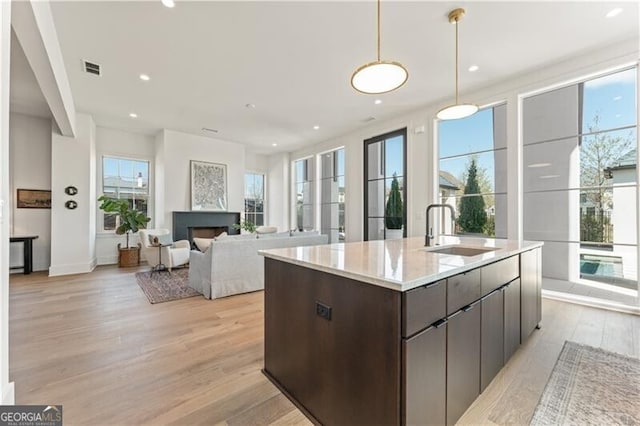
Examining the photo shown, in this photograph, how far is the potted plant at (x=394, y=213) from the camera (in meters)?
5.66

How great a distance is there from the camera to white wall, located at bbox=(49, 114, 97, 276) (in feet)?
17.0

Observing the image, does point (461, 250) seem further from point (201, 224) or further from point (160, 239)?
point (201, 224)

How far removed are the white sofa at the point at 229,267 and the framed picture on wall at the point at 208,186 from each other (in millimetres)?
2983

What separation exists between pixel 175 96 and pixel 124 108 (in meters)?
1.34

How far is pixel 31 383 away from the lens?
1861 mm

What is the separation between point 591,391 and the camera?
1.78 m

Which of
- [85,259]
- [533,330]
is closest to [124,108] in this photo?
[85,259]

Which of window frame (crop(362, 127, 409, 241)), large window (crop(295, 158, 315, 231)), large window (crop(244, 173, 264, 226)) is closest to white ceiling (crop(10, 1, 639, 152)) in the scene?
window frame (crop(362, 127, 409, 241))

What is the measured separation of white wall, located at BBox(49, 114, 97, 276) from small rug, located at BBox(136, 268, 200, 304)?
1360mm

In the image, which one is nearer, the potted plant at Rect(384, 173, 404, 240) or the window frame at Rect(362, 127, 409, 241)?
the window frame at Rect(362, 127, 409, 241)

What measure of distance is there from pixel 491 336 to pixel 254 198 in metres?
7.89

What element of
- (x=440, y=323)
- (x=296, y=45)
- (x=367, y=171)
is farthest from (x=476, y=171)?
(x=440, y=323)

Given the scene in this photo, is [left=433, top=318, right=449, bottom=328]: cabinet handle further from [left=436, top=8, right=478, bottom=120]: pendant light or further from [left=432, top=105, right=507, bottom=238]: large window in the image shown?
[left=432, top=105, right=507, bottom=238]: large window

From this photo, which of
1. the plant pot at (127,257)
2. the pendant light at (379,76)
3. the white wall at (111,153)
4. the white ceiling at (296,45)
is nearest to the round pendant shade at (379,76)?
the pendant light at (379,76)
